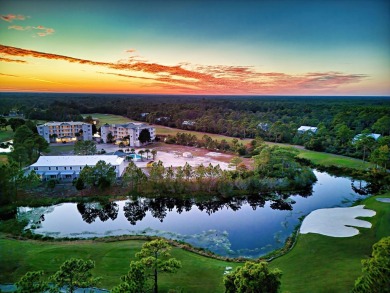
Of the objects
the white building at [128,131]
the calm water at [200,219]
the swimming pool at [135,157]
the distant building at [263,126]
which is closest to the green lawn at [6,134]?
the white building at [128,131]

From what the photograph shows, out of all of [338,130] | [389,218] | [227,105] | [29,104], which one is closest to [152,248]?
[389,218]

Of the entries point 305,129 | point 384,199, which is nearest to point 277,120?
point 305,129

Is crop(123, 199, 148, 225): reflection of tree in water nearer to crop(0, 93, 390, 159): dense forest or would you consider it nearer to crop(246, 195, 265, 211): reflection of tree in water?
crop(246, 195, 265, 211): reflection of tree in water

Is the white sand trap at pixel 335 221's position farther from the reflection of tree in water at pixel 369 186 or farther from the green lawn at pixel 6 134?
the green lawn at pixel 6 134

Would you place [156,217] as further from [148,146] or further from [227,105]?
[227,105]

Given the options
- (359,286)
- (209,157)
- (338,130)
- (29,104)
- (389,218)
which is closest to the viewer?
(359,286)

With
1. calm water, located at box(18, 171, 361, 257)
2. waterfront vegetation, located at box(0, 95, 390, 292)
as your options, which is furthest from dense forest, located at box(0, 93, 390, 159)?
calm water, located at box(18, 171, 361, 257)

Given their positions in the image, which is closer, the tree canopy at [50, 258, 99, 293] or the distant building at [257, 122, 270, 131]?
the tree canopy at [50, 258, 99, 293]
